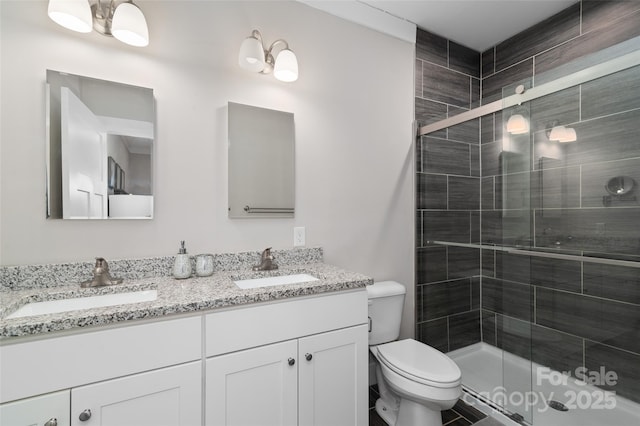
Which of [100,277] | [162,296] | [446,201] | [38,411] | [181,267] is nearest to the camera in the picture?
[38,411]

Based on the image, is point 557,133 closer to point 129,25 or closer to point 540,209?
point 540,209

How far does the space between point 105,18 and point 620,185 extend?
105 inches

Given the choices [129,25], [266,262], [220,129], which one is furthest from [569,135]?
[129,25]

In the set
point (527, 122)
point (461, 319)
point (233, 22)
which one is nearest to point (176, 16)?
point (233, 22)

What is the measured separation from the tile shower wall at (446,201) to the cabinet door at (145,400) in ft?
5.58

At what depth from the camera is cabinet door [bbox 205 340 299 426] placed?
108cm

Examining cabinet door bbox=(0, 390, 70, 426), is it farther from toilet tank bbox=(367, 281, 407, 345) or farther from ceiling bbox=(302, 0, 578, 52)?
ceiling bbox=(302, 0, 578, 52)

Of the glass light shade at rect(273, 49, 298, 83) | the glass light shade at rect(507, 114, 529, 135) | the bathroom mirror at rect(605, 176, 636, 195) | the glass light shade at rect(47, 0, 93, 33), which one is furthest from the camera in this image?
the glass light shade at rect(507, 114, 529, 135)

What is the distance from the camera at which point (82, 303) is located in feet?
3.83

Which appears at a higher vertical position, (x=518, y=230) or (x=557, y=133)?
(x=557, y=133)

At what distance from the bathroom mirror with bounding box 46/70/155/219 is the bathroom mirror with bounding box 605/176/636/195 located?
239 cm

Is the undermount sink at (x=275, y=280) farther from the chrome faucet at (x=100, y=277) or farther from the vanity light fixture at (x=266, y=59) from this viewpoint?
the vanity light fixture at (x=266, y=59)

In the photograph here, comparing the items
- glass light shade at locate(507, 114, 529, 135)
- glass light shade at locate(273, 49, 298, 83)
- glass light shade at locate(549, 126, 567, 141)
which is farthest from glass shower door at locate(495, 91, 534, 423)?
glass light shade at locate(273, 49, 298, 83)

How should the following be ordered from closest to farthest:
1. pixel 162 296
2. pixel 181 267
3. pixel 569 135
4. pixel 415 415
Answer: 1. pixel 162 296
2. pixel 181 267
3. pixel 415 415
4. pixel 569 135
